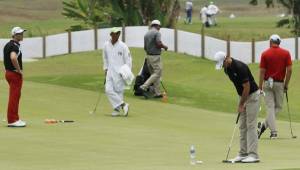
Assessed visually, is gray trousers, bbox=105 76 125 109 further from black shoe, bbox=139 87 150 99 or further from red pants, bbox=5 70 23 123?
black shoe, bbox=139 87 150 99

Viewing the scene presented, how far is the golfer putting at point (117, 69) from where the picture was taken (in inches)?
923

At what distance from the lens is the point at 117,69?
2358 centimetres

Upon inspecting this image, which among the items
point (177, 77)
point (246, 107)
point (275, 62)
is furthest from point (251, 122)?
point (177, 77)

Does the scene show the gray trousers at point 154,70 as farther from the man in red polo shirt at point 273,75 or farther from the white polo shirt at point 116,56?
the man in red polo shirt at point 273,75

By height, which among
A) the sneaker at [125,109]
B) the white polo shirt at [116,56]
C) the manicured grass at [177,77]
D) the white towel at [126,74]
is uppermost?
the white polo shirt at [116,56]

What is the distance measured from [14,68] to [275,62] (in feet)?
16.7

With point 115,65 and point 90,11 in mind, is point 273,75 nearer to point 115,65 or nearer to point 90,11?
point 115,65

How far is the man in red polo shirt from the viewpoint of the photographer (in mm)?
20359

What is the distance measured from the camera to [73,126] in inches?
839

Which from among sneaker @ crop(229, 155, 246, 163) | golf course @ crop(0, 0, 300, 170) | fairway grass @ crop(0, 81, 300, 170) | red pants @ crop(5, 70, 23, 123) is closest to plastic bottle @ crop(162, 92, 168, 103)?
golf course @ crop(0, 0, 300, 170)

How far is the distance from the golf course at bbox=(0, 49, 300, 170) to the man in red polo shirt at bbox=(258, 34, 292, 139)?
1.65 ft

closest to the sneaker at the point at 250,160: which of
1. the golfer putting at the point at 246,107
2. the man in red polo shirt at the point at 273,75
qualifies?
the golfer putting at the point at 246,107

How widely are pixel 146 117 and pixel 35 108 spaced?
9.63ft

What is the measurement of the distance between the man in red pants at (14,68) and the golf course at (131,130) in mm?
343
